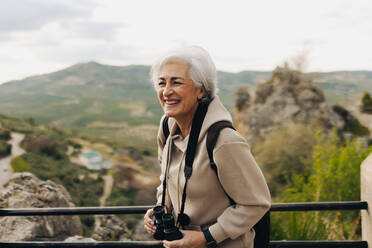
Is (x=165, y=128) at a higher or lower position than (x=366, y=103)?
higher

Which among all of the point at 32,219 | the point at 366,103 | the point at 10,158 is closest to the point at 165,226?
the point at 32,219

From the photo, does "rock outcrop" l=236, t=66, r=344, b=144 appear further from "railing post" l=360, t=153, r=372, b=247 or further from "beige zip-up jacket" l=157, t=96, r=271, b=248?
"beige zip-up jacket" l=157, t=96, r=271, b=248

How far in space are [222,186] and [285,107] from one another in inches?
862

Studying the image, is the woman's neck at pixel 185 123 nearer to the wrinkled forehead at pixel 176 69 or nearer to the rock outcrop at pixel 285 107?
the wrinkled forehead at pixel 176 69

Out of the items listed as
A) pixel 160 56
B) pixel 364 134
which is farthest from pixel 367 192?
pixel 364 134

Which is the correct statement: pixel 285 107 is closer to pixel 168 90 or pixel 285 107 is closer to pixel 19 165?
pixel 168 90

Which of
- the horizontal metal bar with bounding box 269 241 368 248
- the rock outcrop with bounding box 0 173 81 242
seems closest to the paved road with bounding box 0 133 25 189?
the rock outcrop with bounding box 0 173 81 242

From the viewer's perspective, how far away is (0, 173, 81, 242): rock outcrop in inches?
177

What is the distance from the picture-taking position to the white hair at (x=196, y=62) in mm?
1628

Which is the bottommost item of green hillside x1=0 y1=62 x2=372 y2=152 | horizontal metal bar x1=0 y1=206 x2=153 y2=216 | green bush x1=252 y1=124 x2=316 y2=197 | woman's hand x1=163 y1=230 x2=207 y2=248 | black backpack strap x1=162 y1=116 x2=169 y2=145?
green hillside x1=0 y1=62 x2=372 y2=152

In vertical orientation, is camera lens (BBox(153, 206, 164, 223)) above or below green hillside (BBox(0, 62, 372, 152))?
above

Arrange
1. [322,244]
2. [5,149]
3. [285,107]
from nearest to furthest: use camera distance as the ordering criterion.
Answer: [322,244], [285,107], [5,149]

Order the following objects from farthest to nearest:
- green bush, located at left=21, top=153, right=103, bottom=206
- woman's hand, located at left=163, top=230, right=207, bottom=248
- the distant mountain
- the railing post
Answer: the distant mountain, green bush, located at left=21, top=153, right=103, bottom=206, the railing post, woman's hand, located at left=163, top=230, right=207, bottom=248

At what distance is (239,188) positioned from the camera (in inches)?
59.3
